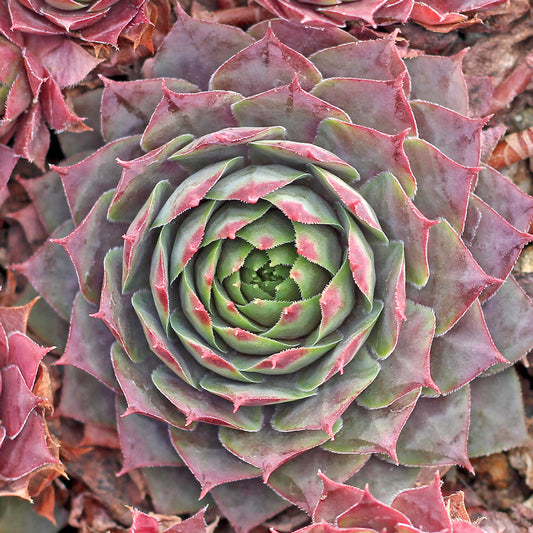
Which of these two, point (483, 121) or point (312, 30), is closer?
point (483, 121)

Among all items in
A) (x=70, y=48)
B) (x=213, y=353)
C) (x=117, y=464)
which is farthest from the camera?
(x=117, y=464)

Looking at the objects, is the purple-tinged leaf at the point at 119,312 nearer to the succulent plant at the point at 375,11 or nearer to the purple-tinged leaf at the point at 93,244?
the purple-tinged leaf at the point at 93,244

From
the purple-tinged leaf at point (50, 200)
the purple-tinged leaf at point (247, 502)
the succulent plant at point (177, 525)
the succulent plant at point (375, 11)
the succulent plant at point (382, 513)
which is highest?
the succulent plant at point (375, 11)

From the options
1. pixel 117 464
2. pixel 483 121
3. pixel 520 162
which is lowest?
pixel 117 464

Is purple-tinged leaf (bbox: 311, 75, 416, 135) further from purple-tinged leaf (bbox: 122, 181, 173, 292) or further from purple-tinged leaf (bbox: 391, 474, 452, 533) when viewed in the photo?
purple-tinged leaf (bbox: 391, 474, 452, 533)

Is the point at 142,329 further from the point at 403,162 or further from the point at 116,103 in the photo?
the point at 403,162

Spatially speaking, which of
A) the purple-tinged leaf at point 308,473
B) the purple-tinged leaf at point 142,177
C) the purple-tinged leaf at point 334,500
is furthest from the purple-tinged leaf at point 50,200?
the purple-tinged leaf at point 334,500

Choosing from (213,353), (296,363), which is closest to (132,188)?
(213,353)
